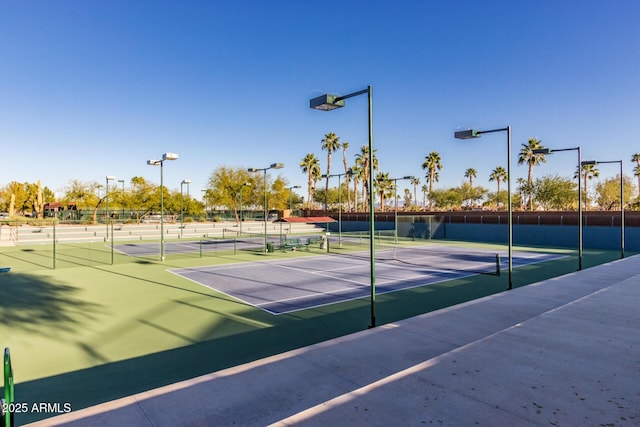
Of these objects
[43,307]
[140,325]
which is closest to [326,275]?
[140,325]

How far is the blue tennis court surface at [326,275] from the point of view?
1518cm

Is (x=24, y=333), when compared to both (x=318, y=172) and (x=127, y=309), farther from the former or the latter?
(x=318, y=172)

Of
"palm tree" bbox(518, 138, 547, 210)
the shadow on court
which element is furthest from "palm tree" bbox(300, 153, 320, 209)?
the shadow on court

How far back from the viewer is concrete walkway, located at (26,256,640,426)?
5430 millimetres

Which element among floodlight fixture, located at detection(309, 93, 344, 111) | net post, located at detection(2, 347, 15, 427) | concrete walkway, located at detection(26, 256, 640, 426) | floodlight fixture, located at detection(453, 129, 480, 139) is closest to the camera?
net post, located at detection(2, 347, 15, 427)

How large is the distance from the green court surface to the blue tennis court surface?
92 centimetres

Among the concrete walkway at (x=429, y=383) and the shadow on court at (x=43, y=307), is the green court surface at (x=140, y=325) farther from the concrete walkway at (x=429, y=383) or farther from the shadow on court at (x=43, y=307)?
the concrete walkway at (x=429, y=383)

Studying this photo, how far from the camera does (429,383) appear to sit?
6.46 m

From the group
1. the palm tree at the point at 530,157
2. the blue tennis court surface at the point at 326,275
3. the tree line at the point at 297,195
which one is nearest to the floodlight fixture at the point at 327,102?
the blue tennis court surface at the point at 326,275

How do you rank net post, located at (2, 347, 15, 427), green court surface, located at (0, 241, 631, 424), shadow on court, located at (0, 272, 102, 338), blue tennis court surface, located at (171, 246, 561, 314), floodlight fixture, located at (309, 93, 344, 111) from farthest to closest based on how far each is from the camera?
1. blue tennis court surface, located at (171, 246, 561, 314)
2. shadow on court, located at (0, 272, 102, 338)
3. floodlight fixture, located at (309, 93, 344, 111)
4. green court surface, located at (0, 241, 631, 424)
5. net post, located at (2, 347, 15, 427)

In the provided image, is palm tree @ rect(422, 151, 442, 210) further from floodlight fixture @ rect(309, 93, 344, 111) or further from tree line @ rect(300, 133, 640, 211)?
floodlight fixture @ rect(309, 93, 344, 111)

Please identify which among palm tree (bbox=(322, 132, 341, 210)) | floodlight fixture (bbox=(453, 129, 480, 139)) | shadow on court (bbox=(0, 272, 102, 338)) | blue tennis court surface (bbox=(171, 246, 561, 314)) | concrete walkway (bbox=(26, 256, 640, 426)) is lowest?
blue tennis court surface (bbox=(171, 246, 561, 314))

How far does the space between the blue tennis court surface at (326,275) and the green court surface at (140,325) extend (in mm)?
922

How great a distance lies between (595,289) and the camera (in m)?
14.9
